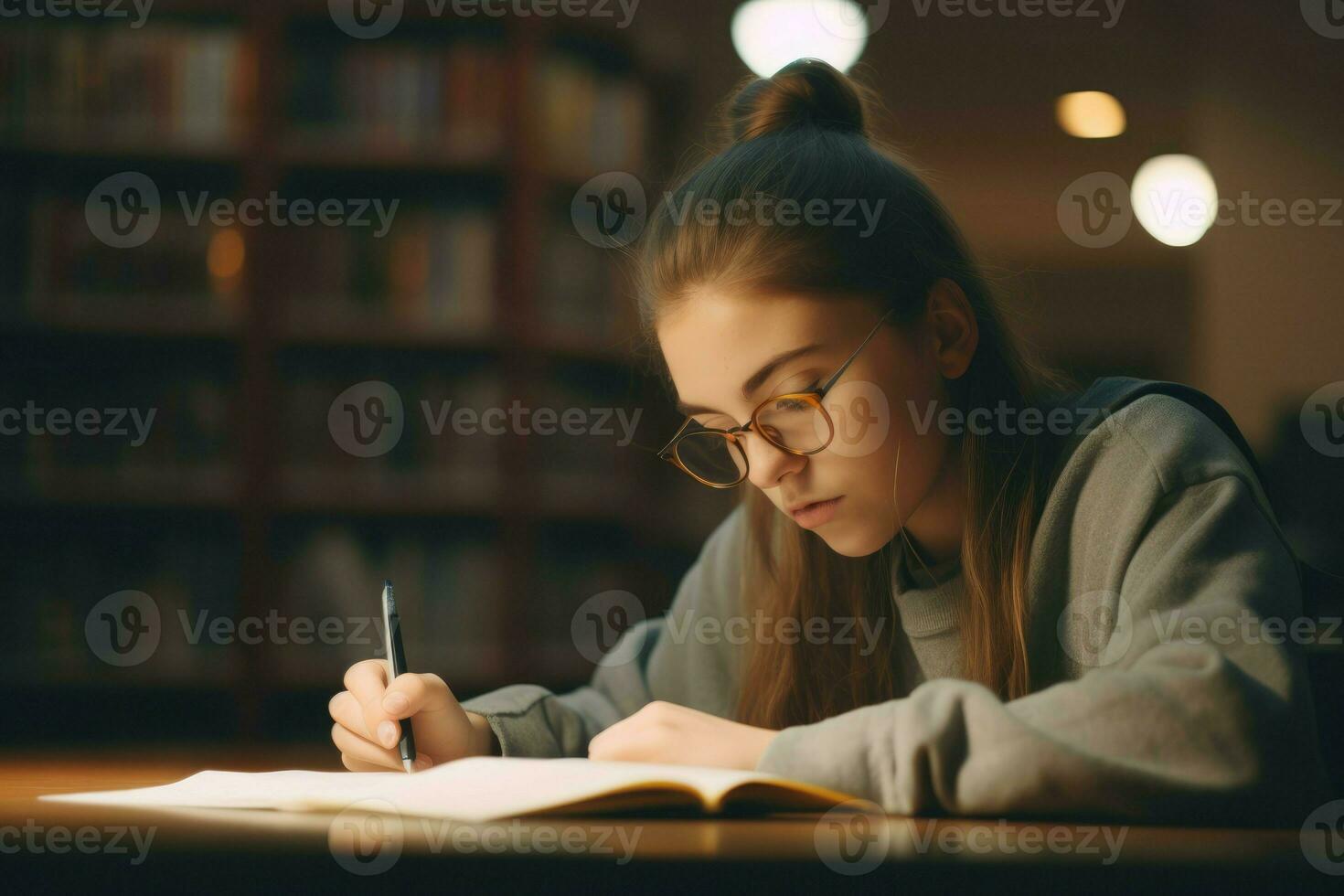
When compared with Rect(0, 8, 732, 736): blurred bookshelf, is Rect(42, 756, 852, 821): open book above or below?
below

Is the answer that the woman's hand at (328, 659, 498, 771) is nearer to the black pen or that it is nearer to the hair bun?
the black pen

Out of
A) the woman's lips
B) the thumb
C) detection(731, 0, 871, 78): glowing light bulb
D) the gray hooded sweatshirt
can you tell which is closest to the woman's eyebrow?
the woman's lips

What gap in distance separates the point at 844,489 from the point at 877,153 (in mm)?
335

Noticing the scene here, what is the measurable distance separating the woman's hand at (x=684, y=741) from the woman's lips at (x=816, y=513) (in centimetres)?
29

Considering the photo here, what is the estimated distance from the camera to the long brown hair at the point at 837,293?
0.96m

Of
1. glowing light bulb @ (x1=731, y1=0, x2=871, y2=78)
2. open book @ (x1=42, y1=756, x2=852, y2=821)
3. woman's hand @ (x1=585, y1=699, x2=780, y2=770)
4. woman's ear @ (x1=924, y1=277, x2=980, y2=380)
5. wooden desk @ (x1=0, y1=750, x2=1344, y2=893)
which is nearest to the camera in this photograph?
wooden desk @ (x1=0, y1=750, x2=1344, y2=893)

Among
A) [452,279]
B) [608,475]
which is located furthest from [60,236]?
[608,475]

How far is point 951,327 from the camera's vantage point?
103cm

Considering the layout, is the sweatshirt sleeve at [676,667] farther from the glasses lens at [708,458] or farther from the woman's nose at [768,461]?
the woman's nose at [768,461]

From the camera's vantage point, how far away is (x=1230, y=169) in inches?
127

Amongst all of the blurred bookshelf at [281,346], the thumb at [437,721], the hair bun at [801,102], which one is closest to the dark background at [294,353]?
the blurred bookshelf at [281,346]

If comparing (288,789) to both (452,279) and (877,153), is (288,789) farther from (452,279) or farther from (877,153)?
(452,279)

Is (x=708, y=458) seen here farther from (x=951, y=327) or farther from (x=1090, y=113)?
(x=1090, y=113)

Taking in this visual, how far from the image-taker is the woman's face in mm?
925
